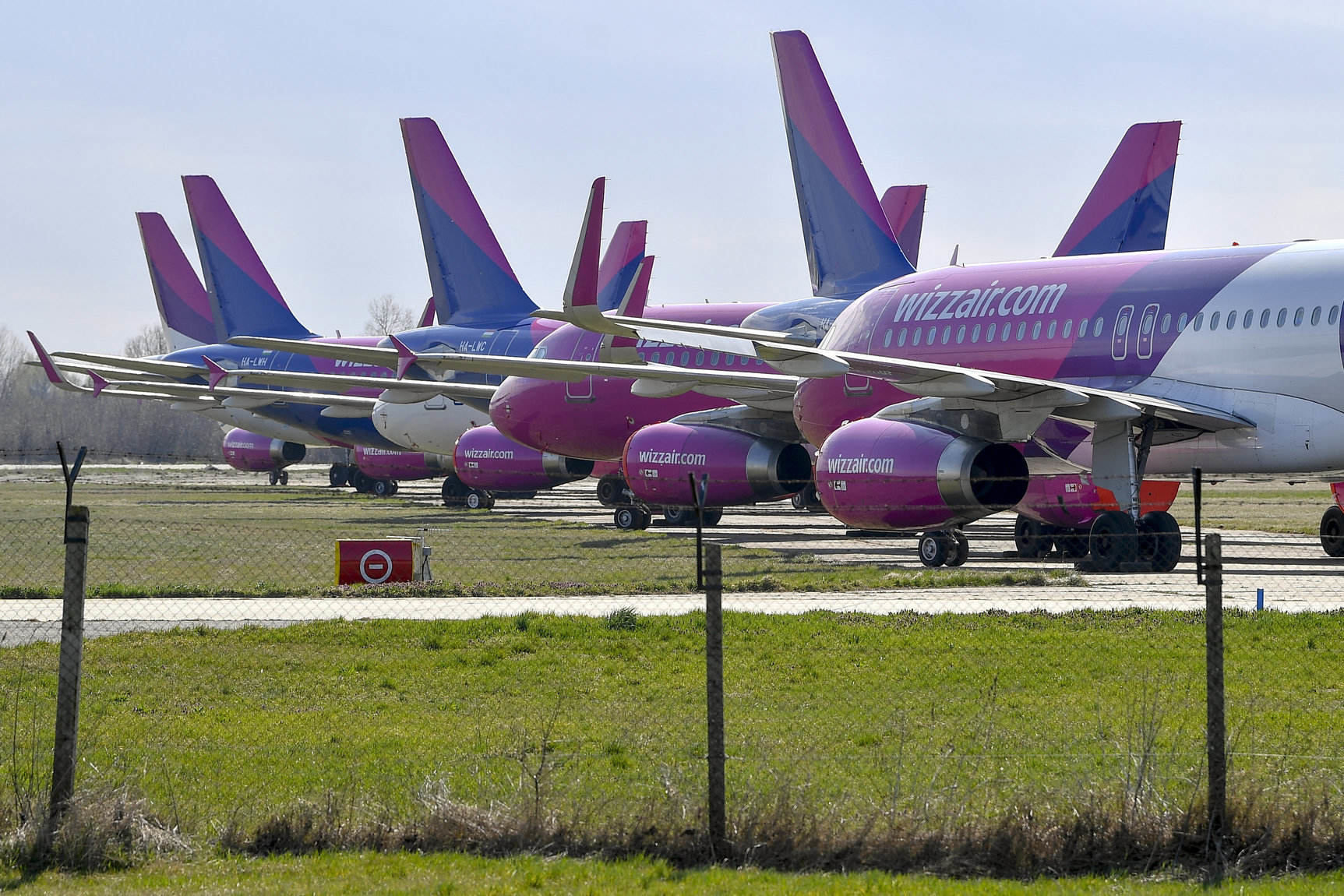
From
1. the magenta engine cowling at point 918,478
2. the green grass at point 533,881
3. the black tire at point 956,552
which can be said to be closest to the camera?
the green grass at point 533,881

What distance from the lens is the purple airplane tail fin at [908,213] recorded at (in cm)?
4325

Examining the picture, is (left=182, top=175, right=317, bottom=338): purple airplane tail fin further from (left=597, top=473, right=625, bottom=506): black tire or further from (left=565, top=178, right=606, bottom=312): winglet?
(left=565, top=178, right=606, bottom=312): winglet

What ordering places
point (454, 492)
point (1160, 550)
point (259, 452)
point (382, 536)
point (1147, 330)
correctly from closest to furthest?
point (1160, 550) → point (1147, 330) → point (382, 536) → point (454, 492) → point (259, 452)

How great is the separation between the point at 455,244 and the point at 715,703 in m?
41.7

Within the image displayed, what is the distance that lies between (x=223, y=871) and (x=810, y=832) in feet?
8.81

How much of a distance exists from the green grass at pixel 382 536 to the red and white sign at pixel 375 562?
0.47m

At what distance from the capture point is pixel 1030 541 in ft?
79.1

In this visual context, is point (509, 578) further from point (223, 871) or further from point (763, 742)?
point (223, 871)

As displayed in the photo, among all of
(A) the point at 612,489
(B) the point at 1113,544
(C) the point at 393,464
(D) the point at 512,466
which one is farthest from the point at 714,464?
(C) the point at 393,464

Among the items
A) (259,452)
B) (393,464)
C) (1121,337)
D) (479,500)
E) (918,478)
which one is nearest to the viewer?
(918,478)

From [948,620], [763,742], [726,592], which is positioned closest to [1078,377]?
[726,592]

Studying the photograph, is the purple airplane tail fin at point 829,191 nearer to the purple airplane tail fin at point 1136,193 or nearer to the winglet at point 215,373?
the purple airplane tail fin at point 1136,193

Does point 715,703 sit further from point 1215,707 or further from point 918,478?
point 918,478

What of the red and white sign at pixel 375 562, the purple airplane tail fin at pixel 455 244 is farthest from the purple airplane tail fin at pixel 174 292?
the red and white sign at pixel 375 562
